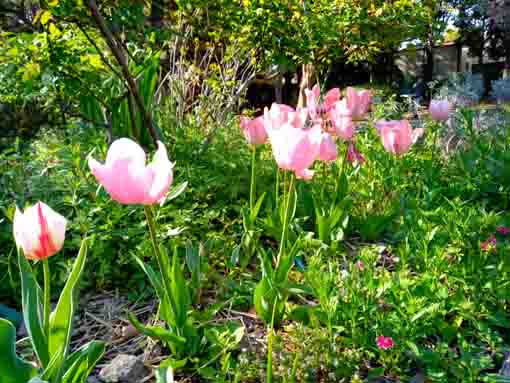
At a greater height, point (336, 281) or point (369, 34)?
point (369, 34)

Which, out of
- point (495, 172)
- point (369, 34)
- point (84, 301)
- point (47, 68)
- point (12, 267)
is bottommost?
point (84, 301)

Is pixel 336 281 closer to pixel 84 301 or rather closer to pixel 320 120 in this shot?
pixel 320 120

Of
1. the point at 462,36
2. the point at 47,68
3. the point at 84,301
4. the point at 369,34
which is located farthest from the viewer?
the point at 462,36

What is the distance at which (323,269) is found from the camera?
187 cm

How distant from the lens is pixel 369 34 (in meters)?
4.04

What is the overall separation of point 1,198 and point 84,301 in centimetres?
85

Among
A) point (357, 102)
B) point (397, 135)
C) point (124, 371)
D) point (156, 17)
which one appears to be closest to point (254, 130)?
point (357, 102)

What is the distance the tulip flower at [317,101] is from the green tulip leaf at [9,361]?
1.45 m

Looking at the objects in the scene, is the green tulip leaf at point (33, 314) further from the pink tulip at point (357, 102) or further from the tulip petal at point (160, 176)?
the pink tulip at point (357, 102)

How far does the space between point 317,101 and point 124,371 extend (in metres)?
1.37

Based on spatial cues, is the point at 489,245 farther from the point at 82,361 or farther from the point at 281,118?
the point at 82,361

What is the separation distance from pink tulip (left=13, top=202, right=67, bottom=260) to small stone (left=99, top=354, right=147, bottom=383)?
0.53 m

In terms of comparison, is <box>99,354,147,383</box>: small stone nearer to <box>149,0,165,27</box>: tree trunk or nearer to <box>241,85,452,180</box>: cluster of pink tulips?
<box>241,85,452,180</box>: cluster of pink tulips

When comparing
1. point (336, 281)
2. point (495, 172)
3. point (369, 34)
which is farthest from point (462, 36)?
point (336, 281)
